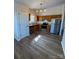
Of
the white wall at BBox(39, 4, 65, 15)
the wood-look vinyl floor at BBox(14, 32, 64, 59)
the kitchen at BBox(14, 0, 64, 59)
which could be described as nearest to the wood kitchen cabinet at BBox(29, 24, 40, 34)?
the kitchen at BBox(14, 0, 64, 59)

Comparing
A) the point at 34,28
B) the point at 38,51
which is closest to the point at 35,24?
the point at 34,28

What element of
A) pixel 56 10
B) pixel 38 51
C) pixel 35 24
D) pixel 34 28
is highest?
pixel 56 10

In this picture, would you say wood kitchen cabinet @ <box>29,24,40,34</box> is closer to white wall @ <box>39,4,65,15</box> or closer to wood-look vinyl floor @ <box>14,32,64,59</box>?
white wall @ <box>39,4,65,15</box>

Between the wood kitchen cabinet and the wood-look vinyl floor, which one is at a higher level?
the wood kitchen cabinet

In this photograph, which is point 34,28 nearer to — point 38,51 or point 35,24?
point 35,24

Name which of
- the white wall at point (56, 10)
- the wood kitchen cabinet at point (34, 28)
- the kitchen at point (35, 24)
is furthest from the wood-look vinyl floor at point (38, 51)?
the white wall at point (56, 10)

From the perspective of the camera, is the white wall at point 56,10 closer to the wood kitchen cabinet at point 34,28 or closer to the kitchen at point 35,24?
the kitchen at point 35,24

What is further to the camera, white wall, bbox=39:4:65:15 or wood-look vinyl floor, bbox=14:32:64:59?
white wall, bbox=39:4:65:15

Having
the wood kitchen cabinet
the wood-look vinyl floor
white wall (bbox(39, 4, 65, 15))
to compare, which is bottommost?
the wood-look vinyl floor
